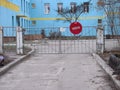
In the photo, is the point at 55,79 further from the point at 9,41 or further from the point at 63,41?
the point at 63,41

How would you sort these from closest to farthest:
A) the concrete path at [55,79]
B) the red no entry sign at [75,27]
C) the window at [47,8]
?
the concrete path at [55,79] < the red no entry sign at [75,27] < the window at [47,8]

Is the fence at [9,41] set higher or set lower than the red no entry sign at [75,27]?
lower

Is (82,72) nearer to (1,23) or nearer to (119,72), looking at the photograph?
(119,72)

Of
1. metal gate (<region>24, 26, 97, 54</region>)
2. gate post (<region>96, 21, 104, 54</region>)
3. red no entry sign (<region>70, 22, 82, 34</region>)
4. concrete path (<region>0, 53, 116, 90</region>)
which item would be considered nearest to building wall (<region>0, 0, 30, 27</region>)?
metal gate (<region>24, 26, 97, 54</region>)

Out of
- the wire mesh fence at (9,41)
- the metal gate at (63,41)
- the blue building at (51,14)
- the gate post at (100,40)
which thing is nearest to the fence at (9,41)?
the wire mesh fence at (9,41)

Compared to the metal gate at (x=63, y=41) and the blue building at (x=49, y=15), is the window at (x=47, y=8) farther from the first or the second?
the metal gate at (x=63, y=41)

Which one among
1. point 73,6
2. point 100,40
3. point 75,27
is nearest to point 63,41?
point 75,27

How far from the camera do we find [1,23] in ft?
138

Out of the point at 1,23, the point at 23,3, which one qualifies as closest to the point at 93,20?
the point at 23,3

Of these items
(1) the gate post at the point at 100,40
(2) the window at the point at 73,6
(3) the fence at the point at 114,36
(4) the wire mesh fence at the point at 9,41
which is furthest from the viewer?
(2) the window at the point at 73,6

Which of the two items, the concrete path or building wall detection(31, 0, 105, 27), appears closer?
the concrete path

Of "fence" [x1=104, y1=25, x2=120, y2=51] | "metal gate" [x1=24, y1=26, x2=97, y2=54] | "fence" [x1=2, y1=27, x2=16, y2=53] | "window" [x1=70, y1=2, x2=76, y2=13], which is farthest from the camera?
"window" [x1=70, y1=2, x2=76, y2=13]

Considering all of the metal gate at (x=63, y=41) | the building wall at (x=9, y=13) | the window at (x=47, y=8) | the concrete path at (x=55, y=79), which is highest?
the window at (x=47, y=8)

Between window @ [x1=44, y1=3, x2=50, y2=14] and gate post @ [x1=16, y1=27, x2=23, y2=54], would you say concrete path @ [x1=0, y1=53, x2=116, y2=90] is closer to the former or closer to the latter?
gate post @ [x1=16, y1=27, x2=23, y2=54]
